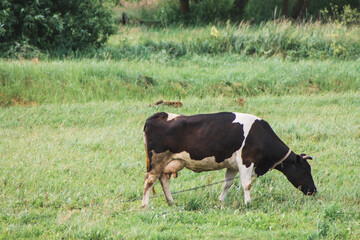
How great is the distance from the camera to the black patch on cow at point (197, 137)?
22.3ft

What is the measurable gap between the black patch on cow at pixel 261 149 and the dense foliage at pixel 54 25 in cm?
1181

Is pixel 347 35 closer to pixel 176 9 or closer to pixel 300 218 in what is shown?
pixel 176 9

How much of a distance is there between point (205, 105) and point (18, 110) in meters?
4.48

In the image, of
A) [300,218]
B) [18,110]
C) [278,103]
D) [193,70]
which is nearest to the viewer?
[300,218]

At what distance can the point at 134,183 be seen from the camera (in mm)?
7832

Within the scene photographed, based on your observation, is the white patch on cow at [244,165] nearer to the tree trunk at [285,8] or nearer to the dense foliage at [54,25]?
the dense foliage at [54,25]

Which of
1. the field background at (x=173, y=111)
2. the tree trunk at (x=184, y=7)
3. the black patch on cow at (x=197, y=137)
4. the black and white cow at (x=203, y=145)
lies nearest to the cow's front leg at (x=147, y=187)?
the black and white cow at (x=203, y=145)

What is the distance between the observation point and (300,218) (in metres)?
6.32

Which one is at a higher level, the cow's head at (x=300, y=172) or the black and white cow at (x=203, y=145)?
the black and white cow at (x=203, y=145)

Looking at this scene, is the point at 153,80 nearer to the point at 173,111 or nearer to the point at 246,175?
the point at 173,111

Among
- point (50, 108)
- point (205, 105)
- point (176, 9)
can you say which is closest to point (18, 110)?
point (50, 108)

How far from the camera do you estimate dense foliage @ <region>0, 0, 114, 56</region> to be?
675 inches

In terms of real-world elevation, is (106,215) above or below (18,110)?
above

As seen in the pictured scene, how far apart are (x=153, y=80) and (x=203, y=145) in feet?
26.3
